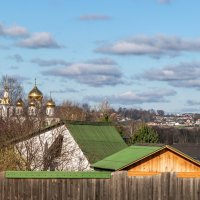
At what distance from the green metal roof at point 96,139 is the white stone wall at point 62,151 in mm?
422

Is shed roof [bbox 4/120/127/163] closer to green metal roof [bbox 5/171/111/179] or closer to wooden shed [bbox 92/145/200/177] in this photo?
wooden shed [bbox 92/145/200/177]

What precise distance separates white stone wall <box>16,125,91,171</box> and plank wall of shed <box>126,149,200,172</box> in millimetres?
7494

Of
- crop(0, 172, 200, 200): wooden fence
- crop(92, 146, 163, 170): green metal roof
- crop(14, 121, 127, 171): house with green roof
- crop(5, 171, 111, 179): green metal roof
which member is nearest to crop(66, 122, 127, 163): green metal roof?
crop(14, 121, 127, 171): house with green roof

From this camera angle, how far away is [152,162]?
767 inches

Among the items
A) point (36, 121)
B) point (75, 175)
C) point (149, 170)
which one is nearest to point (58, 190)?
point (75, 175)

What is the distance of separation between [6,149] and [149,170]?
28.3 ft

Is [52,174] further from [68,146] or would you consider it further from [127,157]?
[68,146]

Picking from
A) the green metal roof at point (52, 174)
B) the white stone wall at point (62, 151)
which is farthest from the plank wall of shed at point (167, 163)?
the white stone wall at point (62, 151)

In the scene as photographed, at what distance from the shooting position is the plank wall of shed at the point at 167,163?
19438 millimetres

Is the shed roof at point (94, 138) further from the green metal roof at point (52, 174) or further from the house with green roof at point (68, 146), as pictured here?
the green metal roof at point (52, 174)

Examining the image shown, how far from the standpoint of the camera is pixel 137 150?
1986 cm

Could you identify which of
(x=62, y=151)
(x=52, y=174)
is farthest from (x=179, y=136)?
(x=52, y=174)

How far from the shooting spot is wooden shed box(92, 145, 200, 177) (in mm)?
18859

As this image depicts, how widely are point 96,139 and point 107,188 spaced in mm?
21669
